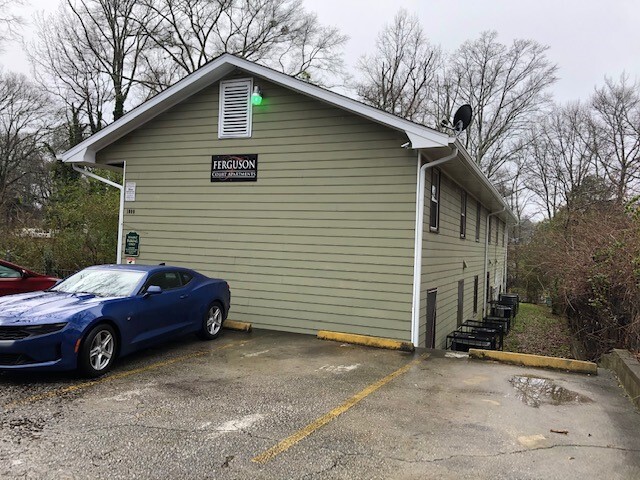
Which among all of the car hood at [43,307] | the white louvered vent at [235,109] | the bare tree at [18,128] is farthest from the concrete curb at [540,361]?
the bare tree at [18,128]

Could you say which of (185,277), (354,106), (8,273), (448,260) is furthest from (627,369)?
(8,273)

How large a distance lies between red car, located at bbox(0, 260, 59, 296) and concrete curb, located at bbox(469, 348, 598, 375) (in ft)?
27.7

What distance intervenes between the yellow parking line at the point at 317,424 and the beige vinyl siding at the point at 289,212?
2.58m

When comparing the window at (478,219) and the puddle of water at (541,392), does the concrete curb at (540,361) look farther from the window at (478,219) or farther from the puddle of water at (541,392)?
the window at (478,219)

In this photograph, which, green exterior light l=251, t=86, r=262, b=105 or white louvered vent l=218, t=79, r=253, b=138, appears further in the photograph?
white louvered vent l=218, t=79, r=253, b=138

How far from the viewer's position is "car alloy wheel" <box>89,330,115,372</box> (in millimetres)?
5469

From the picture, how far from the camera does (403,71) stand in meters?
31.4

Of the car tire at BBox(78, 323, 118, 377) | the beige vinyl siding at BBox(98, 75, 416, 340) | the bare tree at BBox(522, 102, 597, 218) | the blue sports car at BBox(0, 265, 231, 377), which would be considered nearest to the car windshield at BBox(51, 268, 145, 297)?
the blue sports car at BBox(0, 265, 231, 377)

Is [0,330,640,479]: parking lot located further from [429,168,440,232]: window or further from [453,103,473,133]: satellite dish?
[453,103,473,133]: satellite dish

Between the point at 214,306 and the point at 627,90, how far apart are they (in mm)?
29473

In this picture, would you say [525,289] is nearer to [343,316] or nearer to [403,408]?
[343,316]

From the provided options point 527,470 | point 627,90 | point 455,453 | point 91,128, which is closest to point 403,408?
point 455,453

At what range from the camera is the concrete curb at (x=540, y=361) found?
668 cm

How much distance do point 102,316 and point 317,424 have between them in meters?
2.96
